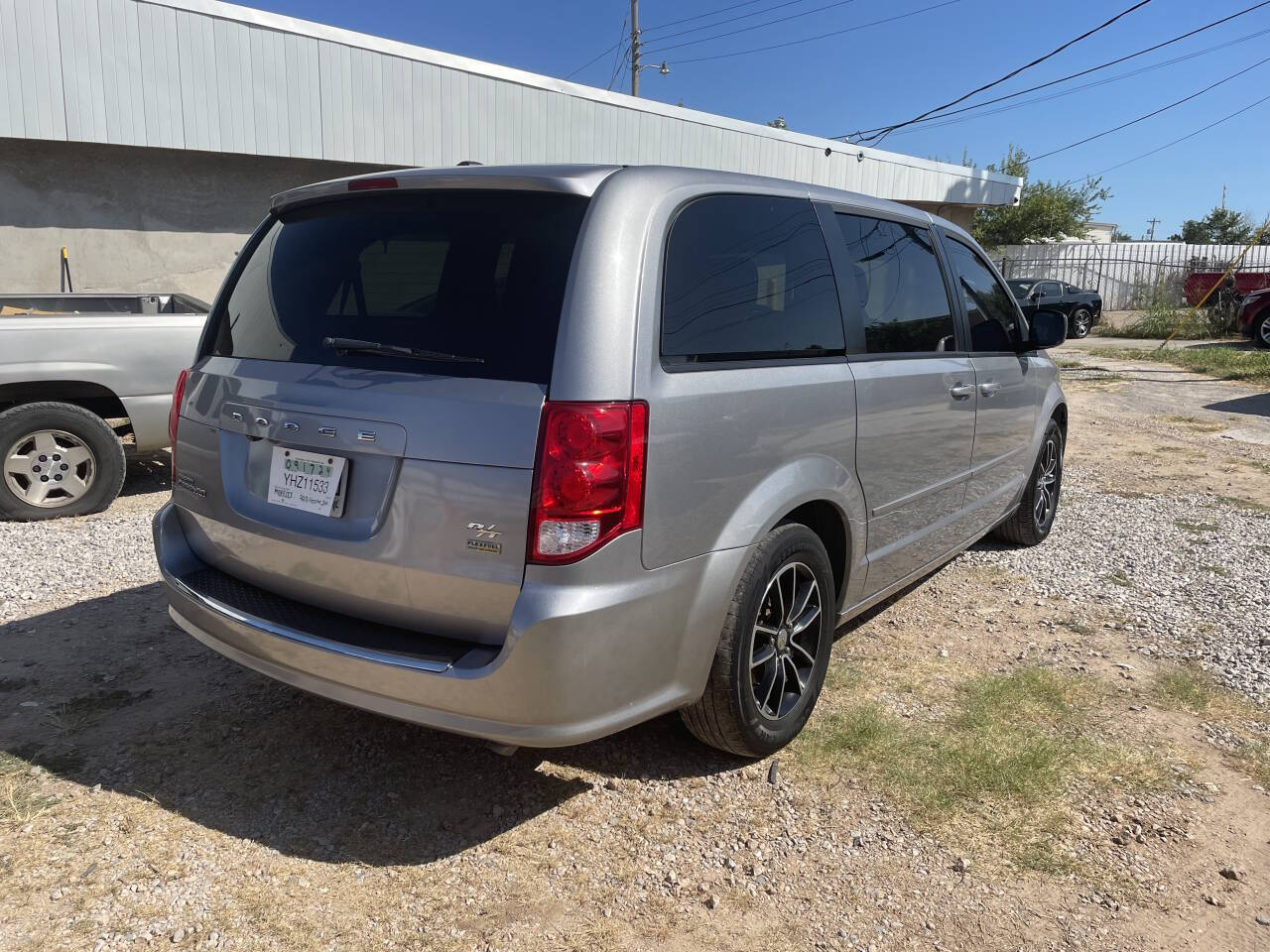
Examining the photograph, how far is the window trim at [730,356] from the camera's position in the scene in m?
2.49

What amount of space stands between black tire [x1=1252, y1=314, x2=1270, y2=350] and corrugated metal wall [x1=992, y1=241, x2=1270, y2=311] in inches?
331

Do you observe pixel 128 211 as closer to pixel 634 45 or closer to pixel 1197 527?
pixel 1197 527

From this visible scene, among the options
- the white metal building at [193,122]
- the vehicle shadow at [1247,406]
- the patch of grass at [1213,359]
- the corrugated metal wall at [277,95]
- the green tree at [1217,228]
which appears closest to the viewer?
the corrugated metal wall at [277,95]

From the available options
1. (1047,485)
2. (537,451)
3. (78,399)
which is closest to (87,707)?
(537,451)

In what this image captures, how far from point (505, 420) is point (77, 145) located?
10.7 meters

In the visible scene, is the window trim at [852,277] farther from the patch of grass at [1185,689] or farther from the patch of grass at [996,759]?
the patch of grass at [1185,689]

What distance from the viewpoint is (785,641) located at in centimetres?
306

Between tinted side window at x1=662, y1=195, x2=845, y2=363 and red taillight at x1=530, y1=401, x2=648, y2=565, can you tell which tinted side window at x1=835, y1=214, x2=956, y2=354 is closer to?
tinted side window at x1=662, y1=195, x2=845, y2=363

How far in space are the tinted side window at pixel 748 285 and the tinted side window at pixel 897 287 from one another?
245 mm

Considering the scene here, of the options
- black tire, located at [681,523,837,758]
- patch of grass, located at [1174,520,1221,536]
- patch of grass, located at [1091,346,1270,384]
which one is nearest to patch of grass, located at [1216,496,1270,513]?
patch of grass, located at [1174,520,1221,536]

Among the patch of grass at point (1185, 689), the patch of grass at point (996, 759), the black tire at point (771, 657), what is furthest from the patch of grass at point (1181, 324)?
the black tire at point (771, 657)

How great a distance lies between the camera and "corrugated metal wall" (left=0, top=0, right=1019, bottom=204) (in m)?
9.78

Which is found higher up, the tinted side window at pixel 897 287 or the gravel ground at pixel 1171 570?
the tinted side window at pixel 897 287

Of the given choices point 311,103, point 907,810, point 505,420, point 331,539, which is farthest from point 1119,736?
point 311,103
